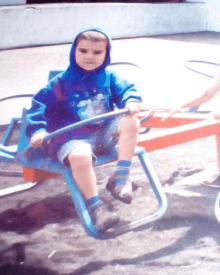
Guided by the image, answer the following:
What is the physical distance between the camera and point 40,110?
236 cm

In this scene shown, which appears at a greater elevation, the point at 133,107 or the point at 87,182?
the point at 133,107

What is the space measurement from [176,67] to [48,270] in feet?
18.2

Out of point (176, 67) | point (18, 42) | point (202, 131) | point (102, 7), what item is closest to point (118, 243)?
point (202, 131)

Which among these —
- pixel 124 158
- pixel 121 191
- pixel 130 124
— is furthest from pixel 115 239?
pixel 130 124

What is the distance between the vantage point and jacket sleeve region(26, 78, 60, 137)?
2307 mm

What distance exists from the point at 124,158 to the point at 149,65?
5313mm

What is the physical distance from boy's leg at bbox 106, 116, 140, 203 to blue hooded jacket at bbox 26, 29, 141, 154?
144 millimetres

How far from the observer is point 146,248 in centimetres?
237

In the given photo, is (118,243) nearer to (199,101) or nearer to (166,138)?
(166,138)

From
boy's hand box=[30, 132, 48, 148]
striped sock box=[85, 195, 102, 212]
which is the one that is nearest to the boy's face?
boy's hand box=[30, 132, 48, 148]

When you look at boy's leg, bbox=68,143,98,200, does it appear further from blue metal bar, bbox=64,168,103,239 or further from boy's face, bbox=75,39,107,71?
boy's face, bbox=75,39,107,71

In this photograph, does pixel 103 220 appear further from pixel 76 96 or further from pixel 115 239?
pixel 76 96

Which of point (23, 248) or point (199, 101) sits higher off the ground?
point (199, 101)

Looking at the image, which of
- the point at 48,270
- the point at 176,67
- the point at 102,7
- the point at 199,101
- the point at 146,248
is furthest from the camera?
the point at 102,7
